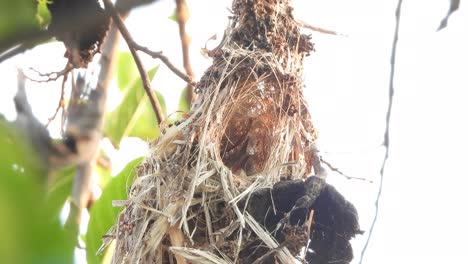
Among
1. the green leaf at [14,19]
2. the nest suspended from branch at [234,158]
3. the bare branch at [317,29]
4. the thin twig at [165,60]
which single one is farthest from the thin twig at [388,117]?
the bare branch at [317,29]

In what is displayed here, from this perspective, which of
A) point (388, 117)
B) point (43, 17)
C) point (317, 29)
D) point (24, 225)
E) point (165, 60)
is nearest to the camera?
point (24, 225)

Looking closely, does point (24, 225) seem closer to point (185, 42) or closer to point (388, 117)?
point (388, 117)

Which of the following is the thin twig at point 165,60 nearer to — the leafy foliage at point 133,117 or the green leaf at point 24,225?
the leafy foliage at point 133,117

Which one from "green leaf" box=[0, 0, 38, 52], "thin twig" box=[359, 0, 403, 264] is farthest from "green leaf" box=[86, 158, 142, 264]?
"green leaf" box=[0, 0, 38, 52]

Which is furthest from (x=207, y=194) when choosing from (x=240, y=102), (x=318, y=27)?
(x=318, y=27)

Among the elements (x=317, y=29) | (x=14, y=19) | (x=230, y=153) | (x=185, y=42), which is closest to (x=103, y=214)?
(x=230, y=153)

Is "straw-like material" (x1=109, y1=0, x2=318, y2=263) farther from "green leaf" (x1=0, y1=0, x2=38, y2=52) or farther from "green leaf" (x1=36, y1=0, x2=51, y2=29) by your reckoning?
"green leaf" (x1=0, y1=0, x2=38, y2=52)
